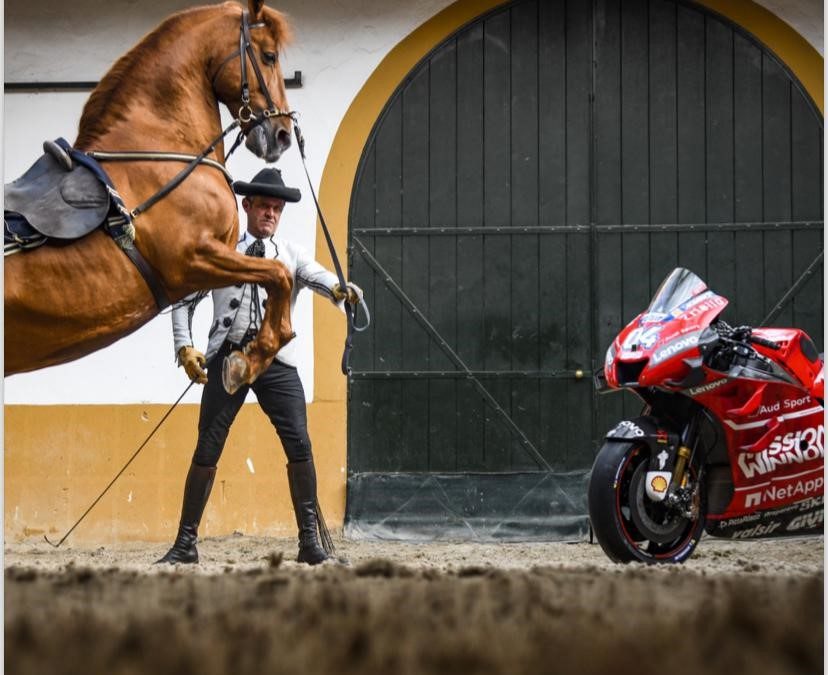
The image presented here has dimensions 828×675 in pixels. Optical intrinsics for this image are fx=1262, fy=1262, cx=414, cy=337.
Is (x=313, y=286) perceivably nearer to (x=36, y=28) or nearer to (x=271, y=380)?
(x=271, y=380)

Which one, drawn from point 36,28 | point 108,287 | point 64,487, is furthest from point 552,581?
point 36,28

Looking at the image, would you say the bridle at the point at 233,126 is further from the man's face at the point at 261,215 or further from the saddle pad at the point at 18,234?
the man's face at the point at 261,215

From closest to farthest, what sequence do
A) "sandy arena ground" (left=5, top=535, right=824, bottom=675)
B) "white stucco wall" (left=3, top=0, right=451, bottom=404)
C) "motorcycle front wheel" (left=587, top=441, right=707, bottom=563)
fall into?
"sandy arena ground" (left=5, top=535, right=824, bottom=675) → "motorcycle front wheel" (left=587, top=441, right=707, bottom=563) → "white stucco wall" (left=3, top=0, right=451, bottom=404)

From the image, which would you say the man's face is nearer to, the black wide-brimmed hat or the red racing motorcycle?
the black wide-brimmed hat

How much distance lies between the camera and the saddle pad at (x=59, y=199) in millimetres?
4047

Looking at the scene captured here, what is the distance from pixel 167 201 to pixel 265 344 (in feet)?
2.27

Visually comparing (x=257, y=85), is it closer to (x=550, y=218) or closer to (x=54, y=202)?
(x=54, y=202)

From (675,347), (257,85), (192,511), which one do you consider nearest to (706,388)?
(675,347)

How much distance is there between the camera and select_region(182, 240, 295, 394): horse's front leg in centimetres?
445

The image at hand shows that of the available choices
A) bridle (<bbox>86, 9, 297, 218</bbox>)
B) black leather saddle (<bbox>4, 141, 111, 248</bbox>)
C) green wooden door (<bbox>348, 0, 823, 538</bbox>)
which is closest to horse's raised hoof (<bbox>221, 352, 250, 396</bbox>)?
bridle (<bbox>86, 9, 297, 218</bbox>)

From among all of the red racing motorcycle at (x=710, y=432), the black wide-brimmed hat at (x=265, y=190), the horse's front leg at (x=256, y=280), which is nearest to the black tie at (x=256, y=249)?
the black wide-brimmed hat at (x=265, y=190)

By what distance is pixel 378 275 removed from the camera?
733cm

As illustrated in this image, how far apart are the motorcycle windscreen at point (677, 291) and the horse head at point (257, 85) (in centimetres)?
158

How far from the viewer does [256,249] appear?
18.3ft
